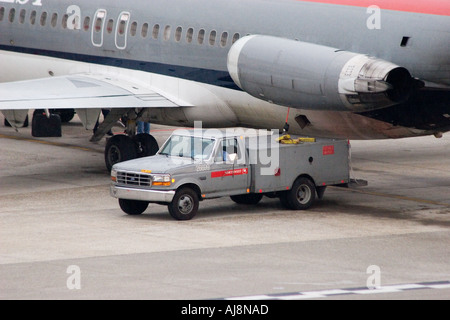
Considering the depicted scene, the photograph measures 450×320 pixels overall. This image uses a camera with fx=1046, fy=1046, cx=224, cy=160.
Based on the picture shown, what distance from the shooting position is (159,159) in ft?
81.7

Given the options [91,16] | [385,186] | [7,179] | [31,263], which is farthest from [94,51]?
[31,263]

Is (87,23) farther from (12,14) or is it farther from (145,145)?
(145,145)

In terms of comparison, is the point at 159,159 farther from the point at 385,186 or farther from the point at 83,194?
the point at 385,186

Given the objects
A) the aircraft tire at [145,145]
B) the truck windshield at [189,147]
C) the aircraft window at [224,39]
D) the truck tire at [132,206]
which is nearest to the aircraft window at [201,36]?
the aircraft window at [224,39]

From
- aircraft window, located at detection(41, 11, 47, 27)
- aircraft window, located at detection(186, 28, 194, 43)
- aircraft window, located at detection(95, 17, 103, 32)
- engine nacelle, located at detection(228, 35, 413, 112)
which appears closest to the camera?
engine nacelle, located at detection(228, 35, 413, 112)

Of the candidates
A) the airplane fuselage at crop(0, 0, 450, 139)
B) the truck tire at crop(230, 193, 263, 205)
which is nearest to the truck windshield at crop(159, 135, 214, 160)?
the truck tire at crop(230, 193, 263, 205)

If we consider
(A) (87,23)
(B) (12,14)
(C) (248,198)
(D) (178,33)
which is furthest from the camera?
(B) (12,14)

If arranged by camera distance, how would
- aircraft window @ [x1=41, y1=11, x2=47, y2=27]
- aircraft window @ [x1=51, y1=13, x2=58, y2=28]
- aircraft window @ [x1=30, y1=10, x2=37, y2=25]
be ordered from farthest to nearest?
aircraft window @ [x1=30, y1=10, x2=37, y2=25]
aircraft window @ [x1=41, y1=11, x2=47, y2=27]
aircraft window @ [x1=51, y1=13, x2=58, y2=28]

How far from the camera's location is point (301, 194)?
25625 millimetres

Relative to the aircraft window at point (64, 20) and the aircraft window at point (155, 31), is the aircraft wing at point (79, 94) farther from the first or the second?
the aircraft window at point (64, 20)

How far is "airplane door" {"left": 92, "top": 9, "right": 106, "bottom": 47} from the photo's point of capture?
102 feet

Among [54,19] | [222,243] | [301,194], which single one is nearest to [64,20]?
[54,19]

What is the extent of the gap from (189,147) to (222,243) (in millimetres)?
4124

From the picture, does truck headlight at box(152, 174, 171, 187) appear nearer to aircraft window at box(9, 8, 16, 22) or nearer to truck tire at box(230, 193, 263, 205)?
truck tire at box(230, 193, 263, 205)
